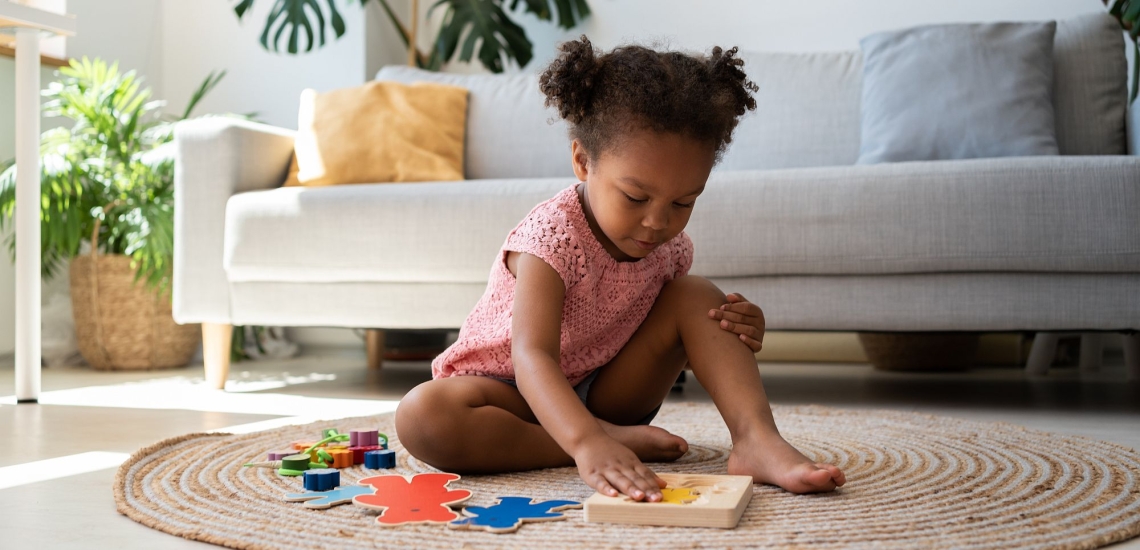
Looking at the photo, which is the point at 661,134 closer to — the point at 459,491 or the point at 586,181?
the point at 586,181

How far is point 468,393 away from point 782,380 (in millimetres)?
1549

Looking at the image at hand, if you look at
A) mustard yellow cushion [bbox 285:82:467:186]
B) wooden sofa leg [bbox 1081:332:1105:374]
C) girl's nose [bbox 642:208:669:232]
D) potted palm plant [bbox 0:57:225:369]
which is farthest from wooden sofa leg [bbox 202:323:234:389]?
wooden sofa leg [bbox 1081:332:1105:374]

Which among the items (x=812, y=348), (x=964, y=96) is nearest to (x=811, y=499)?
(x=964, y=96)

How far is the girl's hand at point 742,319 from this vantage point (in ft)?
3.90

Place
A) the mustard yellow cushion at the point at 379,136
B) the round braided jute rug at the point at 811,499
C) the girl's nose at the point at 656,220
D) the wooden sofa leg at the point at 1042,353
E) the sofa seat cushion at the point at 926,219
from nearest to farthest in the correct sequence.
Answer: the round braided jute rug at the point at 811,499 < the girl's nose at the point at 656,220 < the sofa seat cushion at the point at 926,219 < the mustard yellow cushion at the point at 379,136 < the wooden sofa leg at the point at 1042,353

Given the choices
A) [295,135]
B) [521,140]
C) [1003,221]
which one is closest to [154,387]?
[295,135]

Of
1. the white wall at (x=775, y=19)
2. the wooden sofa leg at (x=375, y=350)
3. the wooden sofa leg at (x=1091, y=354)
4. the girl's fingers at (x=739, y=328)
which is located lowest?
the wooden sofa leg at (x=375, y=350)

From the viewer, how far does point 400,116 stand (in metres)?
2.59

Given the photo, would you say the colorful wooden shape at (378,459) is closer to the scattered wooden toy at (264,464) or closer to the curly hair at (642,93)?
the scattered wooden toy at (264,464)

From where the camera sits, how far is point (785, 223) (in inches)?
73.7

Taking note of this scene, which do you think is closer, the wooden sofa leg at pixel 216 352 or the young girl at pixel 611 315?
the young girl at pixel 611 315

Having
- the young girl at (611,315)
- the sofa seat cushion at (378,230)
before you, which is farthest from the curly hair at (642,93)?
the sofa seat cushion at (378,230)

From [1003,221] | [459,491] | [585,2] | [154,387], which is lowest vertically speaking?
[154,387]

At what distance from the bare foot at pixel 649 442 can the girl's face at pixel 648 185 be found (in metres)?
0.22
